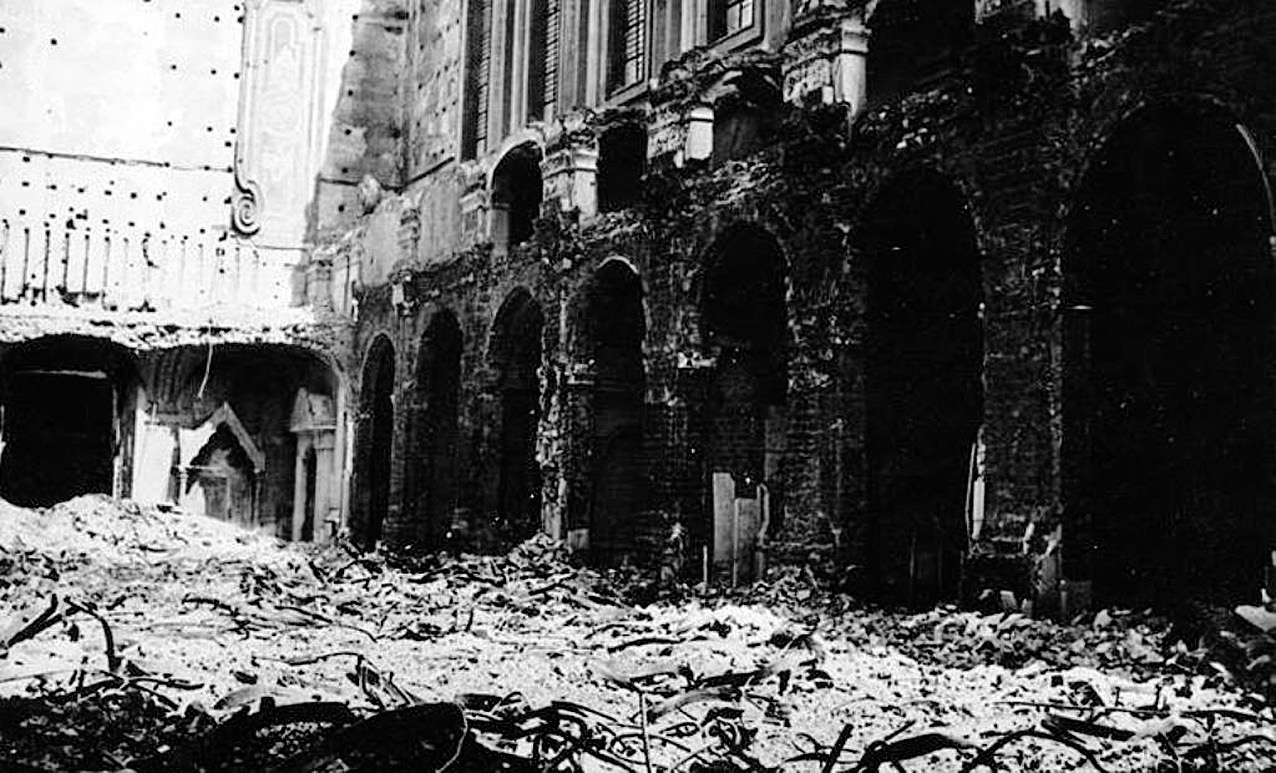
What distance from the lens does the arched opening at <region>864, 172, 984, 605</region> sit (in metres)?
12.7

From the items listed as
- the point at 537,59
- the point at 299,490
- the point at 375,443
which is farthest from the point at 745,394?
the point at 299,490

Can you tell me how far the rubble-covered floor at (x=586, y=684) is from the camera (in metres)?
5.46

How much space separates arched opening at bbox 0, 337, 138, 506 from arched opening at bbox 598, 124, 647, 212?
412 inches

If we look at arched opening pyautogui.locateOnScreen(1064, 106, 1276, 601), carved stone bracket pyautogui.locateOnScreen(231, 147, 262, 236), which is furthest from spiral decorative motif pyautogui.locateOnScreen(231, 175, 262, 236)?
arched opening pyautogui.locateOnScreen(1064, 106, 1276, 601)

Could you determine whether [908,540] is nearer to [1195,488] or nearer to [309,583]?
[1195,488]

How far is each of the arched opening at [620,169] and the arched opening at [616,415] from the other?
1.47 meters

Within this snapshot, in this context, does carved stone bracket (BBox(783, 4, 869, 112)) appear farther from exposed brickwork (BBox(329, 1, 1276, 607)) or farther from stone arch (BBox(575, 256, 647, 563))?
stone arch (BBox(575, 256, 647, 563))

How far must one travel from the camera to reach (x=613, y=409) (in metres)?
17.8

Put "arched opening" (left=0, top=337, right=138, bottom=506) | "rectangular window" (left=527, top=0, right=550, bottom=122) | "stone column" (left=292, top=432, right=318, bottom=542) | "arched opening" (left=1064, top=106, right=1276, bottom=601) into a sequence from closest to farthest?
"arched opening" (left=1064, top=106, right=1276, bottom=601) → "rectangular window" (left=527, top=0, right=550, bottom=122) → "arched opening" (left=0, top=337, right=138, bottom=506) → "stone column" (left=292, top=432, right=318, bottom=542)

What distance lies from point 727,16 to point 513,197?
5.22 metres

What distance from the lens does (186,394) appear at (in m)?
24.5

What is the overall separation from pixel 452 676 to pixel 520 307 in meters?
11.1

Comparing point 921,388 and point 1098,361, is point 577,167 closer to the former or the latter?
point 921,388

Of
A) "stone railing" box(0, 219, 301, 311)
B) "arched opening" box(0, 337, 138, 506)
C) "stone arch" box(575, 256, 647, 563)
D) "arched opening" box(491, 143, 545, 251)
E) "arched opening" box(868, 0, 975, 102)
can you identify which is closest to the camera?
"arched opening" box(868, 0, 975, 102)
